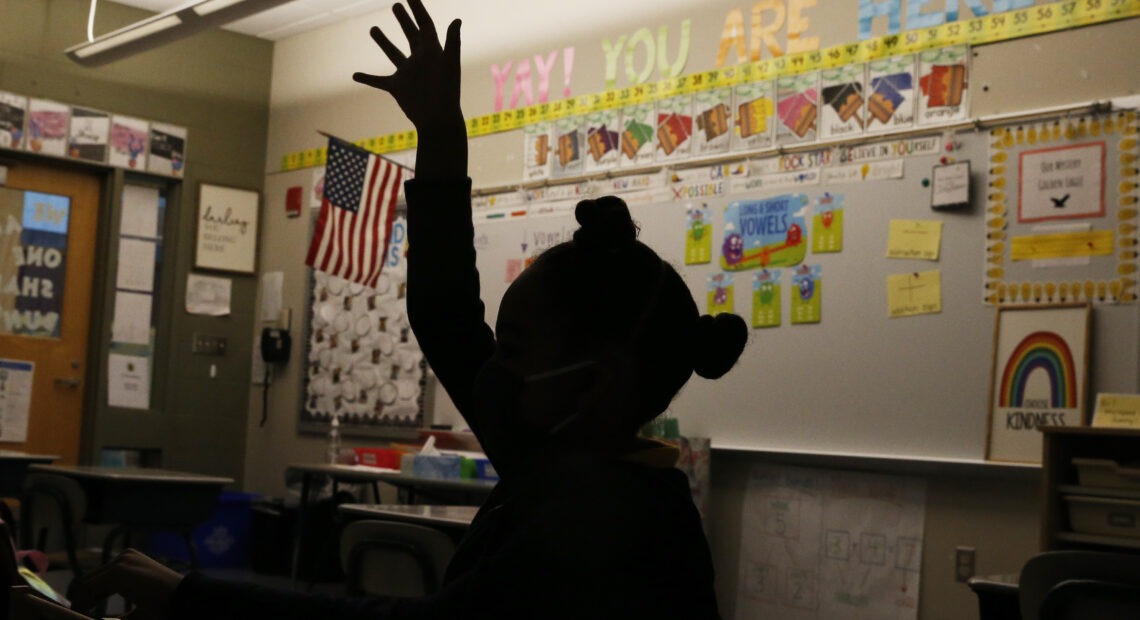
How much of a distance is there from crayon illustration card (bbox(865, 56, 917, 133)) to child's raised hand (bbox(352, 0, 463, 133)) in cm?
397

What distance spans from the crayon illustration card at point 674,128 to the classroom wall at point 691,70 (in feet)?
0.53

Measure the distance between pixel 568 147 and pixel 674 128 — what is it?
65 cm

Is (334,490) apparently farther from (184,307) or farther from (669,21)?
(669,21)

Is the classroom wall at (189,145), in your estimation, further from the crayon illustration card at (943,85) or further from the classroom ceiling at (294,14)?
the crayon illustration card at (943,85)

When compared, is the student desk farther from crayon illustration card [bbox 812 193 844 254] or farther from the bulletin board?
crayon illustration card [bbox 812 193 844 254]

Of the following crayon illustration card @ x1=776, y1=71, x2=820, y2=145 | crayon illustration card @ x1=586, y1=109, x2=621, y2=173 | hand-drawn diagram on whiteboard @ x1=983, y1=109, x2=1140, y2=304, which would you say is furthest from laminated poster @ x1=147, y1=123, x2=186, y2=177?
hand-drawn diagram on whiteboard @ x1=983, y1=109, x2=1140, y2=304

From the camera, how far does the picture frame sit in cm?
414

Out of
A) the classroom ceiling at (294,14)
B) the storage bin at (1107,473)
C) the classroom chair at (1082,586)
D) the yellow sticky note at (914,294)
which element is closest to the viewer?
the classroom chair at (1082,586)

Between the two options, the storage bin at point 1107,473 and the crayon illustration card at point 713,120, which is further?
the crayon illustration card at point 713,120

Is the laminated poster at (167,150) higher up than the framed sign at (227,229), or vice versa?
the laminated poster at (167,150)

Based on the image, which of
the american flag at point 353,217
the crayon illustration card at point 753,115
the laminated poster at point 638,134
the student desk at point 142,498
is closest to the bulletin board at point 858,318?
the crayon illustration card at point 753,115

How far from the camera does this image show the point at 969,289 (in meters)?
4.45

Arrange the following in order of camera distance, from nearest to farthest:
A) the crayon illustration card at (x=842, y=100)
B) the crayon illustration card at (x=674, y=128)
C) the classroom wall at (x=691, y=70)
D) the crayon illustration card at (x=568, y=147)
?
the classroom wall at (x=691, y=70) < the crayon illustration card at (x=842, y=100) < the crayon illustration card at (x=674, y=128) < the crayon illustration card at (x=568, y=147)

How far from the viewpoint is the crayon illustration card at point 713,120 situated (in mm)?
5301
